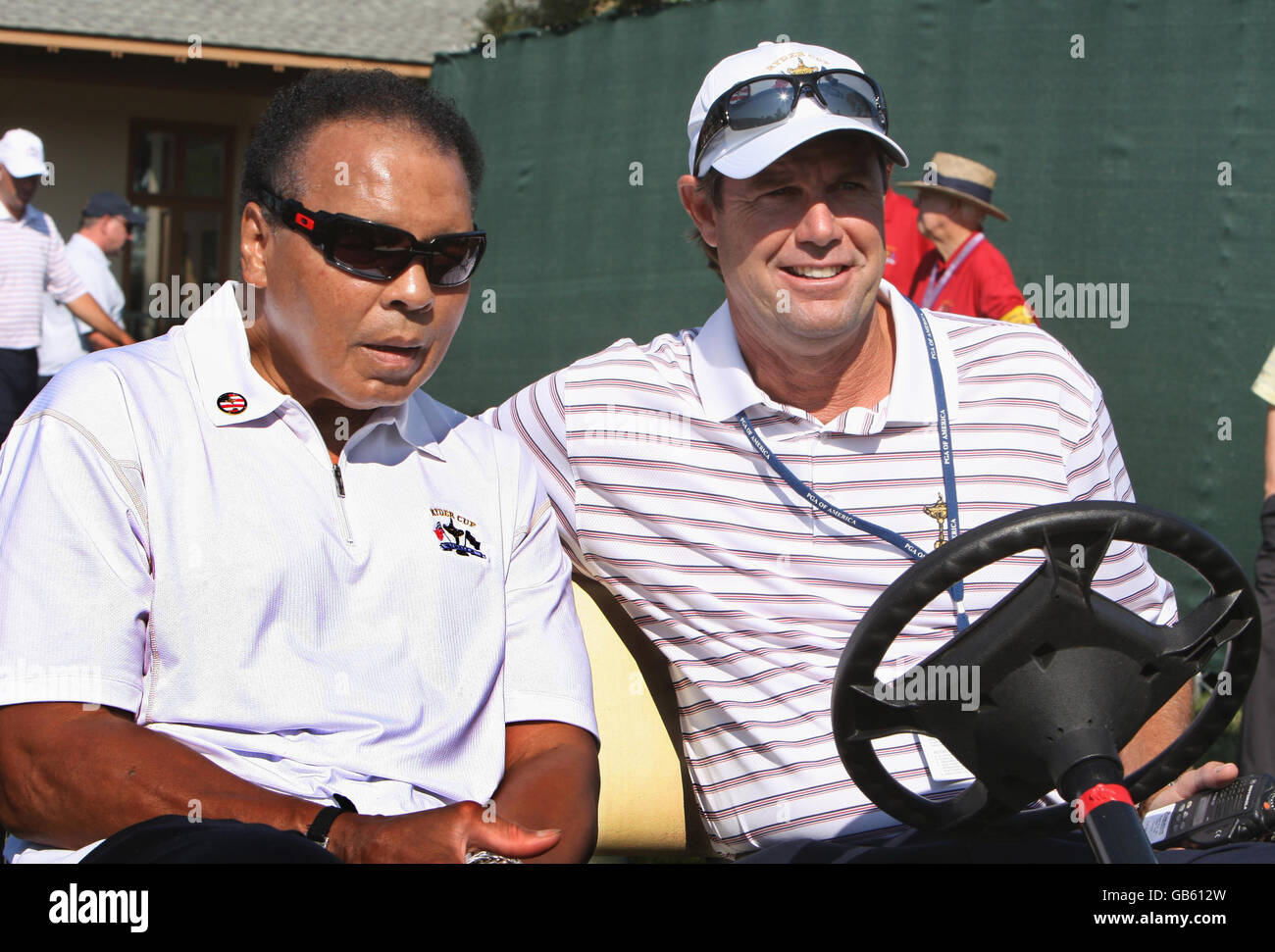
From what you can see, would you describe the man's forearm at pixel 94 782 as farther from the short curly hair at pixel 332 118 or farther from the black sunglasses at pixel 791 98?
the black sunglasses at pixel 791 98

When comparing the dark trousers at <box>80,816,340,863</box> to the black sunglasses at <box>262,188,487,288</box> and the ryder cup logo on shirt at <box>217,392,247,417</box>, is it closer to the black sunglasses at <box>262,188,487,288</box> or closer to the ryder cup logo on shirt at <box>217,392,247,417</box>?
the ryder cup logo on shirt at <box>217,392,247,417</box>

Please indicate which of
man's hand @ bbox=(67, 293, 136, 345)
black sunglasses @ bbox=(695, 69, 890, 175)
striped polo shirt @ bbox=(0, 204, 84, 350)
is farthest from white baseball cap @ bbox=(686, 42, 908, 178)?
man's hand @ bbox=(67, 293, 136, 345)

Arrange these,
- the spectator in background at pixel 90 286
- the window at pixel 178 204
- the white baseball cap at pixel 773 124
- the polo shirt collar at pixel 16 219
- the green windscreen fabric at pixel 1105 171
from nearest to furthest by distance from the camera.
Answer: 1. the white baseball cap at pixel 773 124
2. the green windscreen fabric at pixel 1105 171
3. the polo shirt collar at pixel 16 219
4. the spectator in background at pixel 90 286
5. the window at pixel 178 204

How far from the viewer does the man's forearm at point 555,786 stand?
2.30 metres

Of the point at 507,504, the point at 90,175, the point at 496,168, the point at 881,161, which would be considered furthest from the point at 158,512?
the point at 90,175

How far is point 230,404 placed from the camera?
230 centimetres

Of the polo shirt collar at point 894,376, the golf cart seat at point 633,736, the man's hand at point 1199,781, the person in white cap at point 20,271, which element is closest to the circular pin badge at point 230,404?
the golf cart seat at point 633,736

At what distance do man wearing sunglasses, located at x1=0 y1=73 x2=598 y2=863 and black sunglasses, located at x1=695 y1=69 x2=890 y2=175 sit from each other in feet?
2.01

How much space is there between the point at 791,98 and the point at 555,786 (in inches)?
57.7

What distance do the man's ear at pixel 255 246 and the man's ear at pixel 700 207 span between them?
3.44 feet

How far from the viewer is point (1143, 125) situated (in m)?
6.32

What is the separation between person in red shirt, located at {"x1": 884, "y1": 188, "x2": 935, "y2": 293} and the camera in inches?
276


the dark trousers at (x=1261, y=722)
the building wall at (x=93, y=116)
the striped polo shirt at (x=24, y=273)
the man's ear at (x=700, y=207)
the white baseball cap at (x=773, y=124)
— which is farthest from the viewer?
the building wall at (x=93, y=116)
